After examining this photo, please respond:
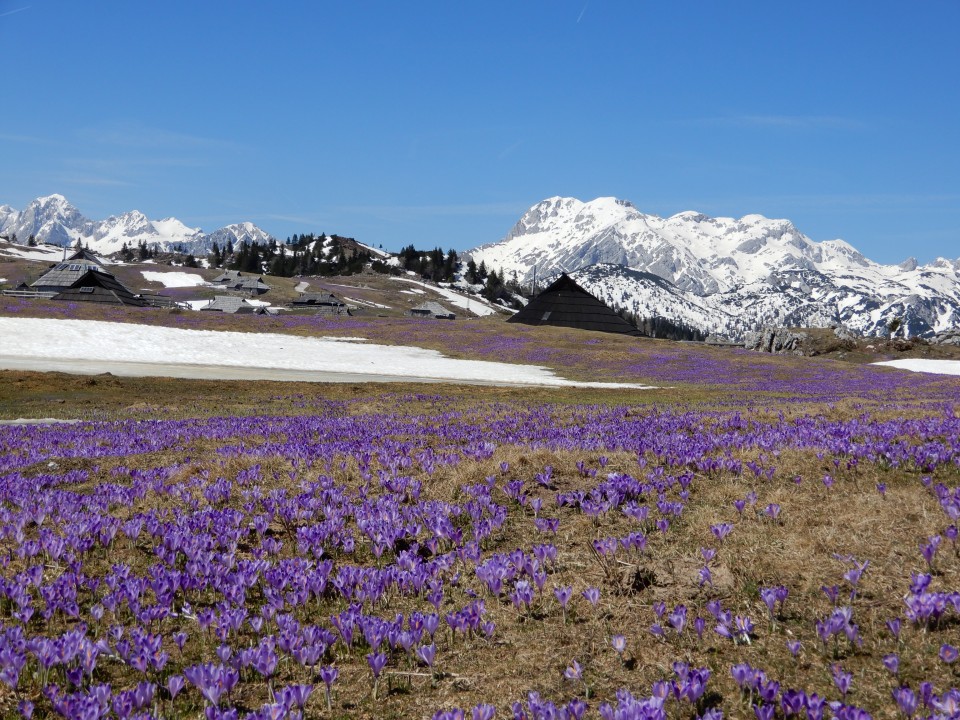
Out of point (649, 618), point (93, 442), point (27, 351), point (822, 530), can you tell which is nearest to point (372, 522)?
point (649, 618)

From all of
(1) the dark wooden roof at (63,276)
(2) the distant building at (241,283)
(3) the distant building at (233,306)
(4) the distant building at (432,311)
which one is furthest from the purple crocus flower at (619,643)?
(2) the distant building at (241,283)

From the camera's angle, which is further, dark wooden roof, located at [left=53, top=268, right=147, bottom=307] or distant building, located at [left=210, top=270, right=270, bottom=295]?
distant building, located at [left=210, top=270, right=270, bottom=295]

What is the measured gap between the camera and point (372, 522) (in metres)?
7.50

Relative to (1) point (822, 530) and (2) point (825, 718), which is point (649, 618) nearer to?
(2) point (825, 718)

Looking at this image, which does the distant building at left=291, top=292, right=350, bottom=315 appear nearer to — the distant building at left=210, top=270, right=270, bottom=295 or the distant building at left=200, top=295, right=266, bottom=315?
the distant building at left=200, top=295, right=266, bottom=315

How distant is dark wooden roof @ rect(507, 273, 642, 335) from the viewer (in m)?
123

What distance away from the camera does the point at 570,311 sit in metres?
124

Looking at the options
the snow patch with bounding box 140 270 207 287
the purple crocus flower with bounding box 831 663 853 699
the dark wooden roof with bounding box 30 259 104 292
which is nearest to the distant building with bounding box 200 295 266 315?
the dark wooden roof with bounding box 30 259 104 292

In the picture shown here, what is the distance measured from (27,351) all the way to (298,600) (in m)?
65.3

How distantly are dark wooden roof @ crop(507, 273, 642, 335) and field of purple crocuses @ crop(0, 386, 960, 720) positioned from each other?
4427 inches

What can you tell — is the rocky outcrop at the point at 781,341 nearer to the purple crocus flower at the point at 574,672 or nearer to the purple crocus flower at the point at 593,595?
the purple crocus flower at the point at 593,595

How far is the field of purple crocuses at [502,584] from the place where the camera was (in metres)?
4.33

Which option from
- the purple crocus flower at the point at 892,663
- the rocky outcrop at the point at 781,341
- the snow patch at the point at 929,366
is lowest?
the purple crocus flower at the point at 892,663

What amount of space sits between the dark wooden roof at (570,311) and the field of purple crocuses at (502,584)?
11245 cm
